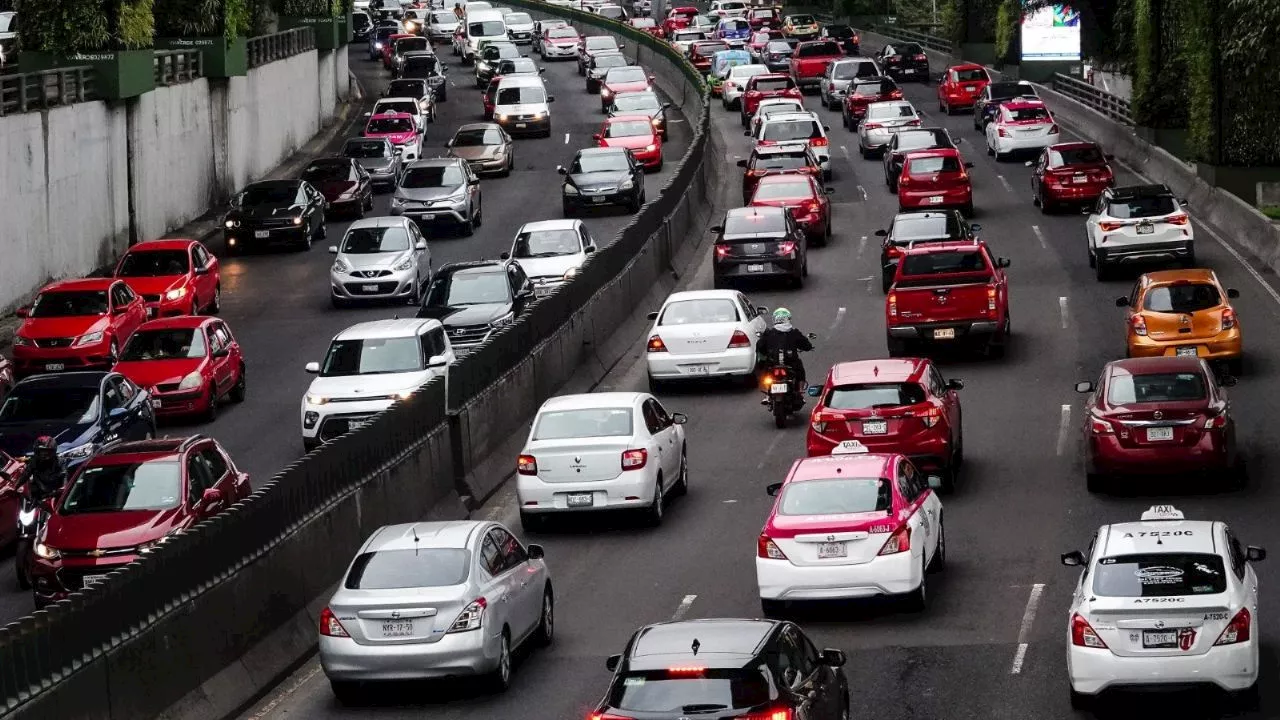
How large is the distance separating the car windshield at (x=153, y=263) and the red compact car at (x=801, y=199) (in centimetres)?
1198

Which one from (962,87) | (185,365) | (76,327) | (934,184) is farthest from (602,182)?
(962,87)

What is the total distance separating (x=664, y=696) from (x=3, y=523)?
13086 millimetres

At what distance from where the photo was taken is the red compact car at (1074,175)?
1876 inches

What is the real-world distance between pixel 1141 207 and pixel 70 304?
62.0 feet

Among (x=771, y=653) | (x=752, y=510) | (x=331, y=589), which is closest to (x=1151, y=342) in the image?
(x=752, y=510)

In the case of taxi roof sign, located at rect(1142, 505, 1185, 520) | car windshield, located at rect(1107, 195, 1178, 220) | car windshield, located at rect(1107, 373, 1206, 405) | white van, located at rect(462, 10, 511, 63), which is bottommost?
car windshield, located at rect(1107, 373, 1206, 405)

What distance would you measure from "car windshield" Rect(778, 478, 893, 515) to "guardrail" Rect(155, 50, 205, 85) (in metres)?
35.7

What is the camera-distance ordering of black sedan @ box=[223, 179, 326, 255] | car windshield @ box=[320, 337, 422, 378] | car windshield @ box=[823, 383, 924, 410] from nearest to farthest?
car windshield @ box=[823, 383, 924, 410], car windshield @ box=[320, 337, 422, 378], black sedan @ box=[223, 179, 326, 255]

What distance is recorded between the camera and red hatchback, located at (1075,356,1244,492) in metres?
24.1

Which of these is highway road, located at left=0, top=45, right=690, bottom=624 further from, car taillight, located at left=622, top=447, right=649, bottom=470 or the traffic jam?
car taillight, located at left=622, top=447, right=649, bottom=470

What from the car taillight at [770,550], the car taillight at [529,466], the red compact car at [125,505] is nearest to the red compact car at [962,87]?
the car taillight at [529,466]

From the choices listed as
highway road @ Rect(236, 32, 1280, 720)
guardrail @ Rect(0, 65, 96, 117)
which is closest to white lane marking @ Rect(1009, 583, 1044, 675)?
highway road @ Rect(236, 32, 1280, 720)

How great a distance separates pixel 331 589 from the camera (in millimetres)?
21250

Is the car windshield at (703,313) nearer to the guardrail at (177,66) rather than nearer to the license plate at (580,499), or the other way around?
the license plate at (580,499)
